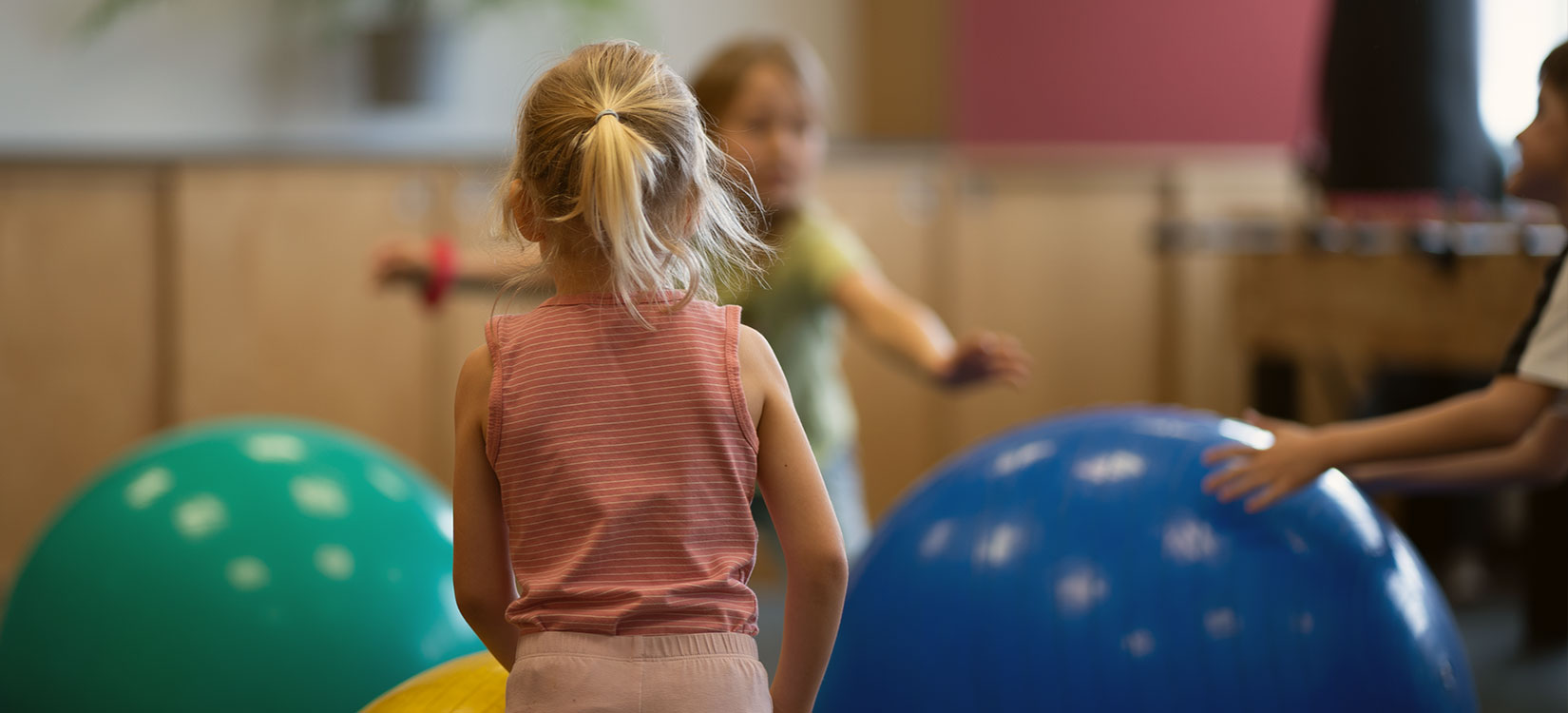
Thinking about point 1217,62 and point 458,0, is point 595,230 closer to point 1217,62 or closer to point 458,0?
point 458,0

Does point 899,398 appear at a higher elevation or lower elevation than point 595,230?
lower

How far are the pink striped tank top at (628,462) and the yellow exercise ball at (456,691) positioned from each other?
0.23 meters

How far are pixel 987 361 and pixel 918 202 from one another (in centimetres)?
259

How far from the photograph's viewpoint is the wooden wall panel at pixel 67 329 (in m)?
3.73

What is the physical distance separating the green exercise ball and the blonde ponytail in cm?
84

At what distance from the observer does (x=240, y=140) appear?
4188mm

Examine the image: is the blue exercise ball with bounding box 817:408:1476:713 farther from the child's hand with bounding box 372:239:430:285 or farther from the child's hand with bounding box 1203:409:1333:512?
the child's hand with bounding box 372:239:430:285

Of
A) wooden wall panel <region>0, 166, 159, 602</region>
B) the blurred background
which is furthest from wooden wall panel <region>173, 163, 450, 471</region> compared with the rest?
wooden wall panel <region>0, 166, 159, 602</region>

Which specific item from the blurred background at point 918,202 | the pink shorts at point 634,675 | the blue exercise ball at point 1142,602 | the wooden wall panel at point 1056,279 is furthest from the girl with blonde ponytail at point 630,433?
the wooden wall panel at point 1056,279

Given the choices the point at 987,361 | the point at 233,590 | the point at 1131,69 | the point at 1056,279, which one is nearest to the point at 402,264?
the point at 233,590

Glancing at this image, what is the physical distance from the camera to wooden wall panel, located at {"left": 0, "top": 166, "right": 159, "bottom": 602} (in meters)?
3.73

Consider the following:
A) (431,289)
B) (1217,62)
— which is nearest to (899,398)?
(1217,62)

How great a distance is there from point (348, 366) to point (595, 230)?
124 inches

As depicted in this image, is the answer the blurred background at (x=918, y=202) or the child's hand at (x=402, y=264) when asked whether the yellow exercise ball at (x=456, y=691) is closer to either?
the child's hand at (x=402, y=264)
